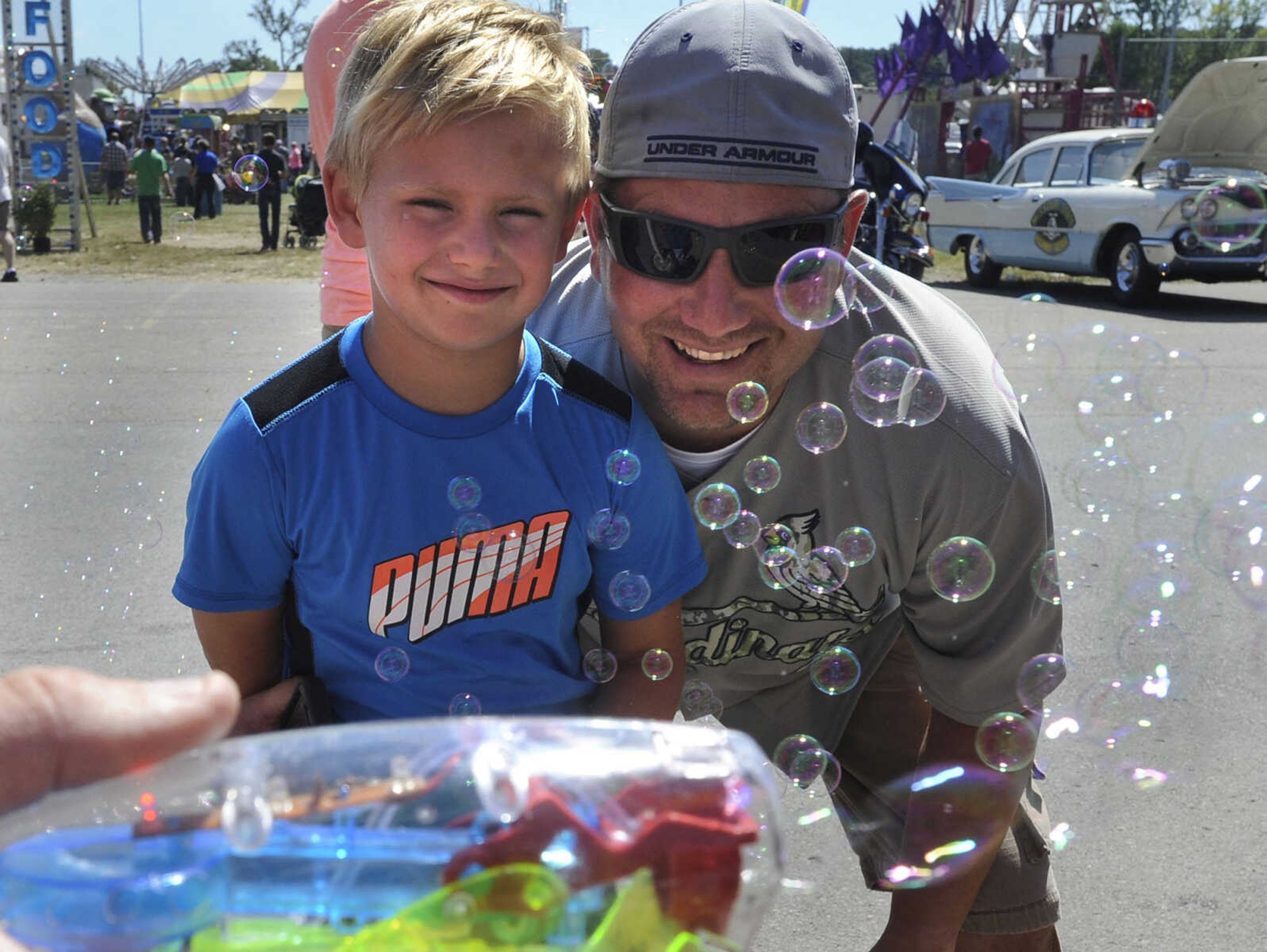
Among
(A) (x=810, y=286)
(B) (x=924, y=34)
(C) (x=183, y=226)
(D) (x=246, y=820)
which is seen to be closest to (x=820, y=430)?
(A) (x=810, y=286)

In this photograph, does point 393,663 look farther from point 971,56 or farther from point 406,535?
point 971,56

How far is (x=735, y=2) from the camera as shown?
212 cm

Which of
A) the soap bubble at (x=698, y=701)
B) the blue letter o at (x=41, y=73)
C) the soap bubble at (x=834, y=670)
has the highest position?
the blue letter o at (x=41, y=73)

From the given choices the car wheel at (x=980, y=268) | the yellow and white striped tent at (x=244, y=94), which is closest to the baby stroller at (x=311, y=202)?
the car wheel at (x=980, y=268)

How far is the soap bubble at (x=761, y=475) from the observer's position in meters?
2.13

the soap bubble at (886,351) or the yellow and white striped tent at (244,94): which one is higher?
the yellow and white striped tent at (244,94)

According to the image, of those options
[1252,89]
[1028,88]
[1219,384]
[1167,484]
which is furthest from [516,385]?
[1028,88]

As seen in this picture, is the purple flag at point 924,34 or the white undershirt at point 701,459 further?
the purple flag at point 924,34

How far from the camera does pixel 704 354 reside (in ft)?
6.72

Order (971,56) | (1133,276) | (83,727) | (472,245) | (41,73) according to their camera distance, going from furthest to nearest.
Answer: (971,56) < (41,73) < (1133,276) < (472,245) < (83,727)

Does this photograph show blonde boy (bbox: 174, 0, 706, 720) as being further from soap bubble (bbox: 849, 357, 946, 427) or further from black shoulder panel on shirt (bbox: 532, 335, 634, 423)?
soap bubble (bbox: 849, 357, 946, 427)

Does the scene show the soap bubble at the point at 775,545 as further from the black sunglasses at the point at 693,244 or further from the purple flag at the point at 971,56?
the purple flag at the point at 971,56

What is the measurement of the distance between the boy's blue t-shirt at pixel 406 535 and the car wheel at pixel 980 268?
12.0 metres

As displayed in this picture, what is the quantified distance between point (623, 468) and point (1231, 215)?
3.10 metres
